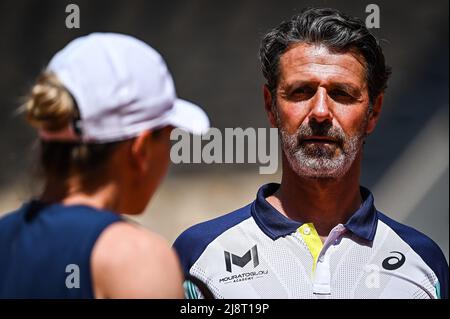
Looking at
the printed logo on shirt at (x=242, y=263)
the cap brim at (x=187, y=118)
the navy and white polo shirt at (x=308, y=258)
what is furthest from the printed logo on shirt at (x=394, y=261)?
the cap brim at (x=187, y=118)

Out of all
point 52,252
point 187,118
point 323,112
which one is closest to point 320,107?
point 323,112

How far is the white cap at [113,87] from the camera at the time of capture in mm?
1611

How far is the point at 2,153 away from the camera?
532 centimetres

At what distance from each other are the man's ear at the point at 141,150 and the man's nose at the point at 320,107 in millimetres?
901

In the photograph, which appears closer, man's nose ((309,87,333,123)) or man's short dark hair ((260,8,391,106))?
man's nose ((309,87,333,123))

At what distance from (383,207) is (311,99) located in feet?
8.44

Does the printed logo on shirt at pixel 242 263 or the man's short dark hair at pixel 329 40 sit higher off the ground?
the man's short dark hair at pixel 329 40

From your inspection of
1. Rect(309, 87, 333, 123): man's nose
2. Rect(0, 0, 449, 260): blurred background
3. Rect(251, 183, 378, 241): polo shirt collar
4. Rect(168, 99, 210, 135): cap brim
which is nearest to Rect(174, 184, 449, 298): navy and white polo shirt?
Rect(251, 183, 378, 241): polo shirt collar

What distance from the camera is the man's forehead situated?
101 inches

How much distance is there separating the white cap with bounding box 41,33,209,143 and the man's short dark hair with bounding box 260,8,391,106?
1.03 meters

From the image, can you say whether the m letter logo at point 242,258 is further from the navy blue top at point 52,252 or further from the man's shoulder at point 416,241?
the navy blue top at point 52,252

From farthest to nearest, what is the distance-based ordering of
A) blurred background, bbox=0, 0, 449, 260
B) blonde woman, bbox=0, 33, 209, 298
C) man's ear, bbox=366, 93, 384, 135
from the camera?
blurred background, bbox=0, 0, 449, 260 < man's ear, bbox=366, 93, 384, 135 < blonde woman, bbox=0, 33, 209, 298

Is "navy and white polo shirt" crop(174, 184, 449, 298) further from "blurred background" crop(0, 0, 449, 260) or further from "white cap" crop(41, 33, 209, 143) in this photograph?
"blurred background" crop(0, 0, 449, 260)

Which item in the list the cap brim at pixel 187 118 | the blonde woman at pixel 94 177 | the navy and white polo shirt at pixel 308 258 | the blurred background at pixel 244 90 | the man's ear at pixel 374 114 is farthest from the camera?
the blurred background at pixel 244 90
